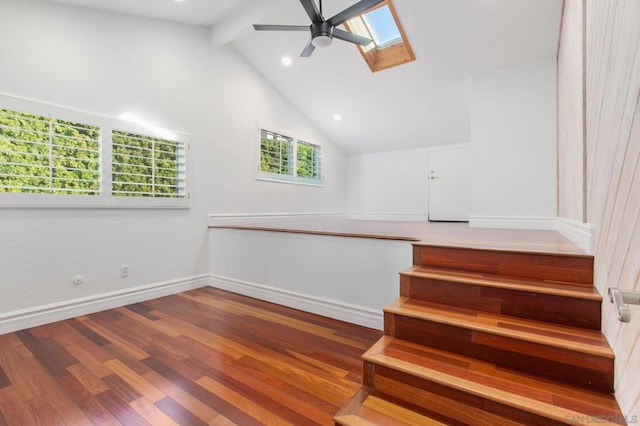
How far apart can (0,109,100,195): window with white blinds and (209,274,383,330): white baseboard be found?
169 centimetres

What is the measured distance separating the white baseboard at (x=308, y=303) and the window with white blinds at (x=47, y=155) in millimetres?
1686

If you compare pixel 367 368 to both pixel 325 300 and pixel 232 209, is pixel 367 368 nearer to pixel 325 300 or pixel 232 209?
pixel 325 300

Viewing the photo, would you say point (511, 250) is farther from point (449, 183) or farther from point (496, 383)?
point (449, 183)

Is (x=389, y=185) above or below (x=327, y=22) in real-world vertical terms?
below

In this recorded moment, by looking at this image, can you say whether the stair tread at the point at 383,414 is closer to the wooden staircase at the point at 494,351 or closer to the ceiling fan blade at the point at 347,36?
the wooden staircase at the point at 494,351

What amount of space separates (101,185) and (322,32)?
8.26 feet

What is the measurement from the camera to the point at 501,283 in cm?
163

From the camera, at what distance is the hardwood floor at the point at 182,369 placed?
1.44 m

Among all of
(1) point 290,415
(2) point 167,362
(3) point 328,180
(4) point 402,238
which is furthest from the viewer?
(3) point 328,180

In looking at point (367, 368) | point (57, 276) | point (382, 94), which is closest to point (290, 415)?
point (367, 368)

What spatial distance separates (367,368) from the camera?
4.97 ft

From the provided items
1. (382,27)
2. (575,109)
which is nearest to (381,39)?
(382,27)

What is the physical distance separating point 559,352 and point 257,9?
13.0ft

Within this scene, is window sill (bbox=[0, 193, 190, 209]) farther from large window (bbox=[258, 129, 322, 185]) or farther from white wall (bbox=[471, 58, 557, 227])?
white wall (bbox=[471, 58, 557, 227])
